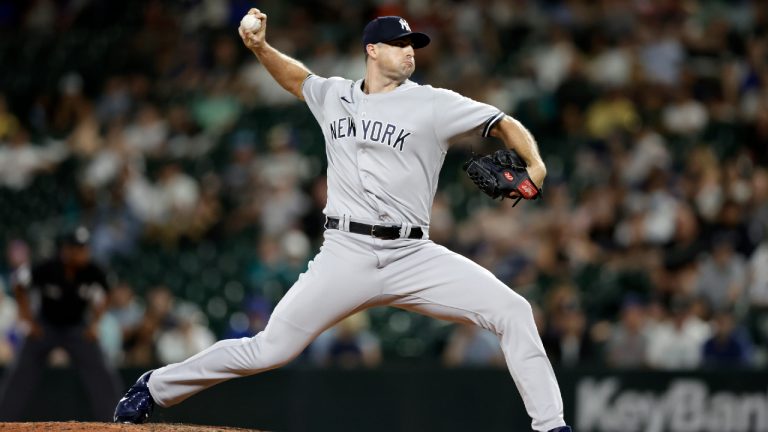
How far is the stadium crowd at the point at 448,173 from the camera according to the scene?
10211 mm

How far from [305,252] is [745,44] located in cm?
507

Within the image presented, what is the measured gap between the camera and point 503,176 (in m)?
4.97

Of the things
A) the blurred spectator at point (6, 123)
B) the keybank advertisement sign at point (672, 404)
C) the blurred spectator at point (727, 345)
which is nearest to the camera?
the keybank advertisement sign at point (672, 404)

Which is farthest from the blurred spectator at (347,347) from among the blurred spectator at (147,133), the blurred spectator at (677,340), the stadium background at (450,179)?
the blurred spectator at (147,133)

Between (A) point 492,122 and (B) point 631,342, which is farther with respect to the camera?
(B) point 631,342

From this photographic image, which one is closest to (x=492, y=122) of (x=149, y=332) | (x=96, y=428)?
(x=96, y=428)

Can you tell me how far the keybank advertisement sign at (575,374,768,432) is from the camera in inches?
369

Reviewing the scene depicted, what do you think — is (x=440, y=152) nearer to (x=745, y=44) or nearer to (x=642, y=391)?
(x=642, y=391)

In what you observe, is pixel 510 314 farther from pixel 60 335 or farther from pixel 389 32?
pixel 60 335

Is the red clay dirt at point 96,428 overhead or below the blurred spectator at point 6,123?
below

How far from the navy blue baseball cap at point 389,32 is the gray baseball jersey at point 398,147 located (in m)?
0.21

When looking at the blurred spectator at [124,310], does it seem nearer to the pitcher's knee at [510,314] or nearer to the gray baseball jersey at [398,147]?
the gray baseball jersey at [398,147]

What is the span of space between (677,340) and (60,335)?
4.75 meters

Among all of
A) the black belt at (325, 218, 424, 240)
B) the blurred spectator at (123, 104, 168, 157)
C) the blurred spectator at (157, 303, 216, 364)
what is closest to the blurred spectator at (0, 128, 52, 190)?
the blurred spectator at (123, 104, 168, 157)
